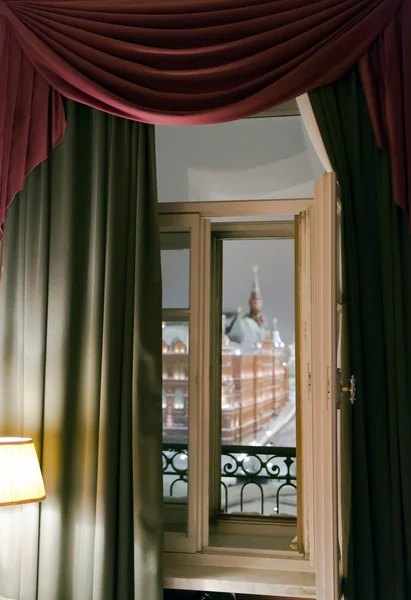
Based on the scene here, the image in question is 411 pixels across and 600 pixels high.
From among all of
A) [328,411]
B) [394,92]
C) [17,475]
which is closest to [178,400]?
[17,475]

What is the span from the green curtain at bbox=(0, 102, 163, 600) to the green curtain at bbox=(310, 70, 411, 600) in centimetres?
70

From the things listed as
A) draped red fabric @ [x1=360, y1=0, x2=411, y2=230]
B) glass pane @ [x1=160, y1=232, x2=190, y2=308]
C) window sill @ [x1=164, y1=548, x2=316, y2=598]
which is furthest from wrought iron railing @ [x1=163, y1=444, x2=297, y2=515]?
draped red fabric @ [x1=360, y1=0, x2=411, y2=230]

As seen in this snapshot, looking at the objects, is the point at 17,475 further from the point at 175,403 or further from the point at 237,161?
the point at 175,403

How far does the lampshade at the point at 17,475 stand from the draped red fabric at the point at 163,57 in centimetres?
88

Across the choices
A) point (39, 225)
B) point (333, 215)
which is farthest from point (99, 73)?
point (333, 215)

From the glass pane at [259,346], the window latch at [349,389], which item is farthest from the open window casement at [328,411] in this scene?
the glass pane at [259,346]

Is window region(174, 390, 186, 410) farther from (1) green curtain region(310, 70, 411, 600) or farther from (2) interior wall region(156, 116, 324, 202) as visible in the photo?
(1) green curtain region(310, 70, 411, 600)

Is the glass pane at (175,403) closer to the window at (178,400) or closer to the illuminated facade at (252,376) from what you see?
the window at (178,400)

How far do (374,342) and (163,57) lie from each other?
1298 millimetres

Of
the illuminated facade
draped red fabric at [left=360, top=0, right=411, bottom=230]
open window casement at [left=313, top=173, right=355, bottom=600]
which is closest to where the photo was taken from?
open window casement at [left=313, top=173, right=355, bottom=600]

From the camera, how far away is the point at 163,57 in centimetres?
230

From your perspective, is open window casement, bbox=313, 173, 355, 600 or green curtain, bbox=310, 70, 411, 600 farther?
green curtain, bbox=310, 70, 411, 600

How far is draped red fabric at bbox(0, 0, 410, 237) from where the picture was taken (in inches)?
87.0

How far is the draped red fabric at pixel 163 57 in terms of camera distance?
87.0 inches
